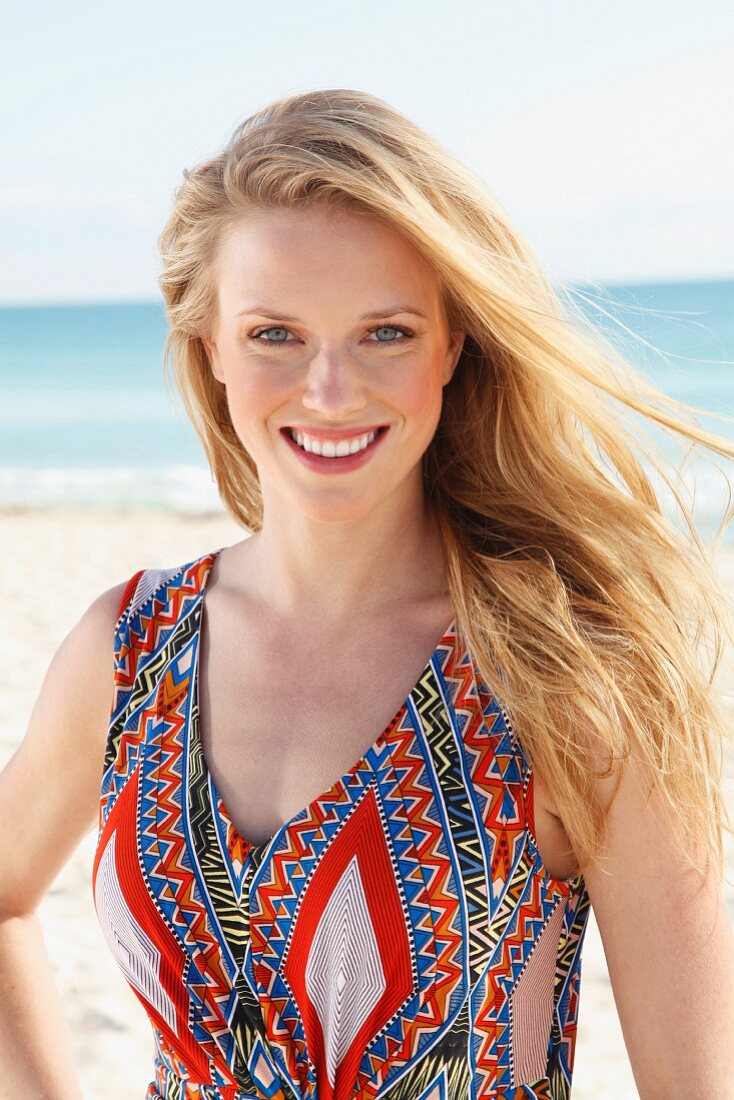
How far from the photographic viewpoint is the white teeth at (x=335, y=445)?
6.13 feet

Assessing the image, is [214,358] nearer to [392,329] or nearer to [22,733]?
[392,329]

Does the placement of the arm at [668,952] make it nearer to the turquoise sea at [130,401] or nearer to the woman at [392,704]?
the woman at [392,704]

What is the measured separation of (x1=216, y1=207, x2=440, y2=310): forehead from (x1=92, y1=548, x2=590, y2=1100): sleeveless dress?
21.4 inches

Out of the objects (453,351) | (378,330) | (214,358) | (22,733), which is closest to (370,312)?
(378,330)

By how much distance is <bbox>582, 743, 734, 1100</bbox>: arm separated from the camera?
1702 mm

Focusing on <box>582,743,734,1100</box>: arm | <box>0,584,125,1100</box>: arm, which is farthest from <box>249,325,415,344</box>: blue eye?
<box>582,743,734,1100</box>: arm

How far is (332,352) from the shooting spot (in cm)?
183

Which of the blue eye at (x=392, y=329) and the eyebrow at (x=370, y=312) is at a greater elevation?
the eyebrow at (x=370, y=312)

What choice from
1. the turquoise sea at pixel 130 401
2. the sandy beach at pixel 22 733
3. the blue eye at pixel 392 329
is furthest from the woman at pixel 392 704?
the sandy beach at pixel 22 733

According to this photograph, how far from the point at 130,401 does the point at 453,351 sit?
2900cm

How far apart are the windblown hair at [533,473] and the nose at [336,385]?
21 cm

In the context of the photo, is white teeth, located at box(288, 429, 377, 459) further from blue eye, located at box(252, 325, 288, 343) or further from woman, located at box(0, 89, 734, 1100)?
blue eye, located at box(252, 325, 288, 343)

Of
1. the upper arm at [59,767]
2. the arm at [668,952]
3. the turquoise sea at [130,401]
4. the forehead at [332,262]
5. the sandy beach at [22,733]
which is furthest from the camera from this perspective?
the sandy beach at [22,733]

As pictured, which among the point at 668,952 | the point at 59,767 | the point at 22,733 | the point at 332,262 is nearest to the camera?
the point at 668,952
